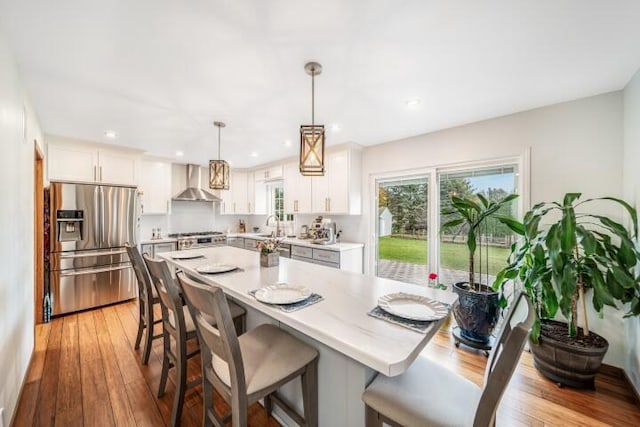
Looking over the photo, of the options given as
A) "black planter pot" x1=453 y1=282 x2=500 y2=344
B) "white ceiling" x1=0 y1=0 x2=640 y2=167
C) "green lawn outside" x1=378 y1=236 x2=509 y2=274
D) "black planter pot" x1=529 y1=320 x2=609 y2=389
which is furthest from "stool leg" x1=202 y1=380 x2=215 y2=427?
"green lawn outside" x1=378 y1=236 x2=509 y2=274

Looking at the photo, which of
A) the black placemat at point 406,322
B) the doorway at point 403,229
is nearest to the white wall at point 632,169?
the doorway at point 403,229

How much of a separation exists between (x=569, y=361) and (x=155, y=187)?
585 centimetres

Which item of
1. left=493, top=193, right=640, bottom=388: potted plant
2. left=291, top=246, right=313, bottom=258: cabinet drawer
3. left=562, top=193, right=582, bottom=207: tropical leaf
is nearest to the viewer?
left=493, top=193, right=640, bottom=388: potted plant

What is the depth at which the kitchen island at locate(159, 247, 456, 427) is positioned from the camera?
2.97 ft

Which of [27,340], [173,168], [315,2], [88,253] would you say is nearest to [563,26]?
[315,2]

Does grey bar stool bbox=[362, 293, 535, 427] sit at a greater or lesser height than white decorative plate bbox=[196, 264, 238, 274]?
lesser

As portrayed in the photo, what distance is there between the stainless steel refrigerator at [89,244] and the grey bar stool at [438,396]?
13.5ft

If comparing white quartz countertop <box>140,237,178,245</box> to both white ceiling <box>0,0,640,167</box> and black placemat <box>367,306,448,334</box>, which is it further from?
black placemat <box>367,306,448,334</box>

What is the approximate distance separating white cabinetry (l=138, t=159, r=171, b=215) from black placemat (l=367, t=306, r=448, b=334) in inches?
183

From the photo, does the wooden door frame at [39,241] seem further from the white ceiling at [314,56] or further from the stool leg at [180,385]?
the stool leg at [180,385]

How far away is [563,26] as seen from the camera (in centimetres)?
145

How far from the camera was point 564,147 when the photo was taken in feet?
7.87

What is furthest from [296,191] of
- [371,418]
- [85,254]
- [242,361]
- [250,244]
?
[371,418]

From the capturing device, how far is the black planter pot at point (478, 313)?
2.37m
